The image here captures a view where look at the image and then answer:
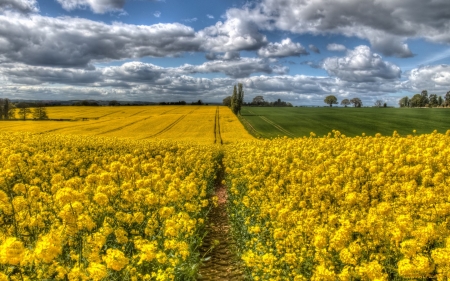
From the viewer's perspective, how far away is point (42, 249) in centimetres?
511

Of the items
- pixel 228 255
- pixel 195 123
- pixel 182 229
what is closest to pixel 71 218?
pixel 182 229

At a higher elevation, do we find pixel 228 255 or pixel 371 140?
pixel 371 140

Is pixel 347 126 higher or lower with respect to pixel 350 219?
lower

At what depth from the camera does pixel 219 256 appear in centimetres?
1237

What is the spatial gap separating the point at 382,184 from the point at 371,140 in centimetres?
941

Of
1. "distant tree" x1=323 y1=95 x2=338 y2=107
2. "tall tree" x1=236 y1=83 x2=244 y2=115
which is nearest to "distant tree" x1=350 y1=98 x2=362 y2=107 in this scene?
"distant tree" x1=323 y1=95 x2=338 y2=107

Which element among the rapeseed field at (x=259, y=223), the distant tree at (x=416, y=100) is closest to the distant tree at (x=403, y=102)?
the distant tree at (x=416, y=100)

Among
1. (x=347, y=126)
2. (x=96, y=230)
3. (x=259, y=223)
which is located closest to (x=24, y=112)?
(x=347, y=126)

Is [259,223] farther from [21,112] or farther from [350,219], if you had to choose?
[21,112]

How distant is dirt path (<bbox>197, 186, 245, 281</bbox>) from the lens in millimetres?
10797

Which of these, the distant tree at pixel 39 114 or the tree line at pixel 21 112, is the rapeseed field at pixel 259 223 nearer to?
the distant tree at pixel 39 114

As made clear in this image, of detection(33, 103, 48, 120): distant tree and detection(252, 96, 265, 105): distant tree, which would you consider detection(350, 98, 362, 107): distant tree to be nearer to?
detection(252, 96, 265, 105): distant tree

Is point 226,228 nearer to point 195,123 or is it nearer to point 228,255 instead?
point 228,255

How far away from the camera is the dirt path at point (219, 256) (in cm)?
1080
